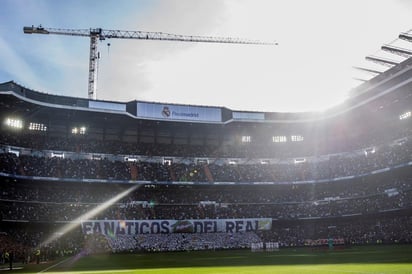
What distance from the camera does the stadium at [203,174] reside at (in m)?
68.2

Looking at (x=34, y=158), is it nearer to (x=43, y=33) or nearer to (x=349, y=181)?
(x=43, y=33)

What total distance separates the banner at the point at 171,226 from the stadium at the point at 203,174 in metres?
0.19

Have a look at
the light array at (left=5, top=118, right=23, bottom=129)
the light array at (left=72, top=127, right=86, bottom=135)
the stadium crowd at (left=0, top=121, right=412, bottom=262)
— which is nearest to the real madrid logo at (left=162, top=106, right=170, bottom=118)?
the stadium crowd at (left=0, top=121, right=412, bottom=262)

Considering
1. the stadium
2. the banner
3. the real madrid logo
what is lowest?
the banner

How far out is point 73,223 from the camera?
68125mm

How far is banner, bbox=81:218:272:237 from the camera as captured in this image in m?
69.2

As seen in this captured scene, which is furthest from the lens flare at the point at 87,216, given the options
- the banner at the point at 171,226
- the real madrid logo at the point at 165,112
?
the real madrid logo at the point at 165,112

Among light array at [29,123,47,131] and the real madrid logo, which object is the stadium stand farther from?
the real madrid logo

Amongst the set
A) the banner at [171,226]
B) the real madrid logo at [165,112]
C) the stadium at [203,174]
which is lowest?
the banner at [171,226]

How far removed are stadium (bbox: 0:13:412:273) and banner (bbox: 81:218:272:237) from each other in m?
0.19

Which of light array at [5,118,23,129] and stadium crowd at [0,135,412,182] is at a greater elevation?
light array at [5,118,23,129]

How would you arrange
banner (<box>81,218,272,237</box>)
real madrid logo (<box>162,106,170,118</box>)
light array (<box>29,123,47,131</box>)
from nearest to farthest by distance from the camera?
banner (<box>81,218,272,237</box>) < light array (<box>29,123,47,131</box>) < real madrid logo (<box>162,106,170,118</box>)

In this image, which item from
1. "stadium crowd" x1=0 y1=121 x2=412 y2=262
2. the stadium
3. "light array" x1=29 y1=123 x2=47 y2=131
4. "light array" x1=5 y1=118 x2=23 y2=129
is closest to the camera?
"stadium crowd" x1=0 y1=121 x2=412 y2=262

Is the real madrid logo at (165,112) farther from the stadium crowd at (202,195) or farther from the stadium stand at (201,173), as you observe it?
the stadium crowd at (202,195)
